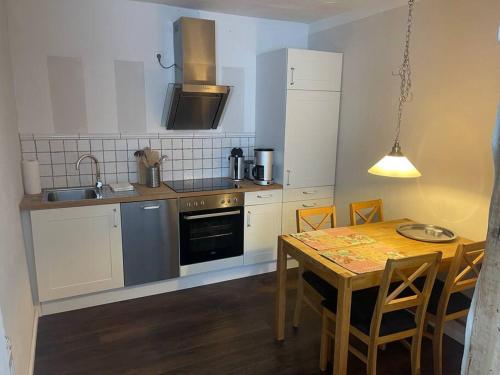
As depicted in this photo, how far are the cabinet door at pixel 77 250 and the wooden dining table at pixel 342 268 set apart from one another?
1312 mm

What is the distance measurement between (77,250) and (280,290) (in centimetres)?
152

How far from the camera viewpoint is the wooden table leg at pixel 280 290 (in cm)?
244

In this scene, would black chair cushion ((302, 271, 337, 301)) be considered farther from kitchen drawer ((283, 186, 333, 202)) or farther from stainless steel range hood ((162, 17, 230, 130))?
stainless steel range hood ((162, 17, 230, 130))

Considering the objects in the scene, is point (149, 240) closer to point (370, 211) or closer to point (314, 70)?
point (370, 211)

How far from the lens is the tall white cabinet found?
10.9ft

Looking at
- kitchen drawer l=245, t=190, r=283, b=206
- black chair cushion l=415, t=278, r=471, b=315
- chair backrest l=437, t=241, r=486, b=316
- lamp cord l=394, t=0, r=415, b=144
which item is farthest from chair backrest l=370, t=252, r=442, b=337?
kitchen drawer l=245, t=190, r=283, b=206

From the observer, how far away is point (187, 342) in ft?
8.29

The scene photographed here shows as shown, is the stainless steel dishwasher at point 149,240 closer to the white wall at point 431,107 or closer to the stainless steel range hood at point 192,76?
the stainless steel range hood at point 192,76

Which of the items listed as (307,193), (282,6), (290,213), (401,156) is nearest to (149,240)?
(290,213)

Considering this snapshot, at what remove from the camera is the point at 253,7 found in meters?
3.22

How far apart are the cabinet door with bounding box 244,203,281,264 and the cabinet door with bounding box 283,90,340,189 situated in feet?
1.01

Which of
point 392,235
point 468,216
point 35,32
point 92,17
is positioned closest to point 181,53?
point 92,17

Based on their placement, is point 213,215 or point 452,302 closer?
point 452,302

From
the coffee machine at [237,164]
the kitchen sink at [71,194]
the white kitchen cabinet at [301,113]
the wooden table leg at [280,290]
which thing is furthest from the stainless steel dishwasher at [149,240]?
the white kitchen cabinet at [301,113]
